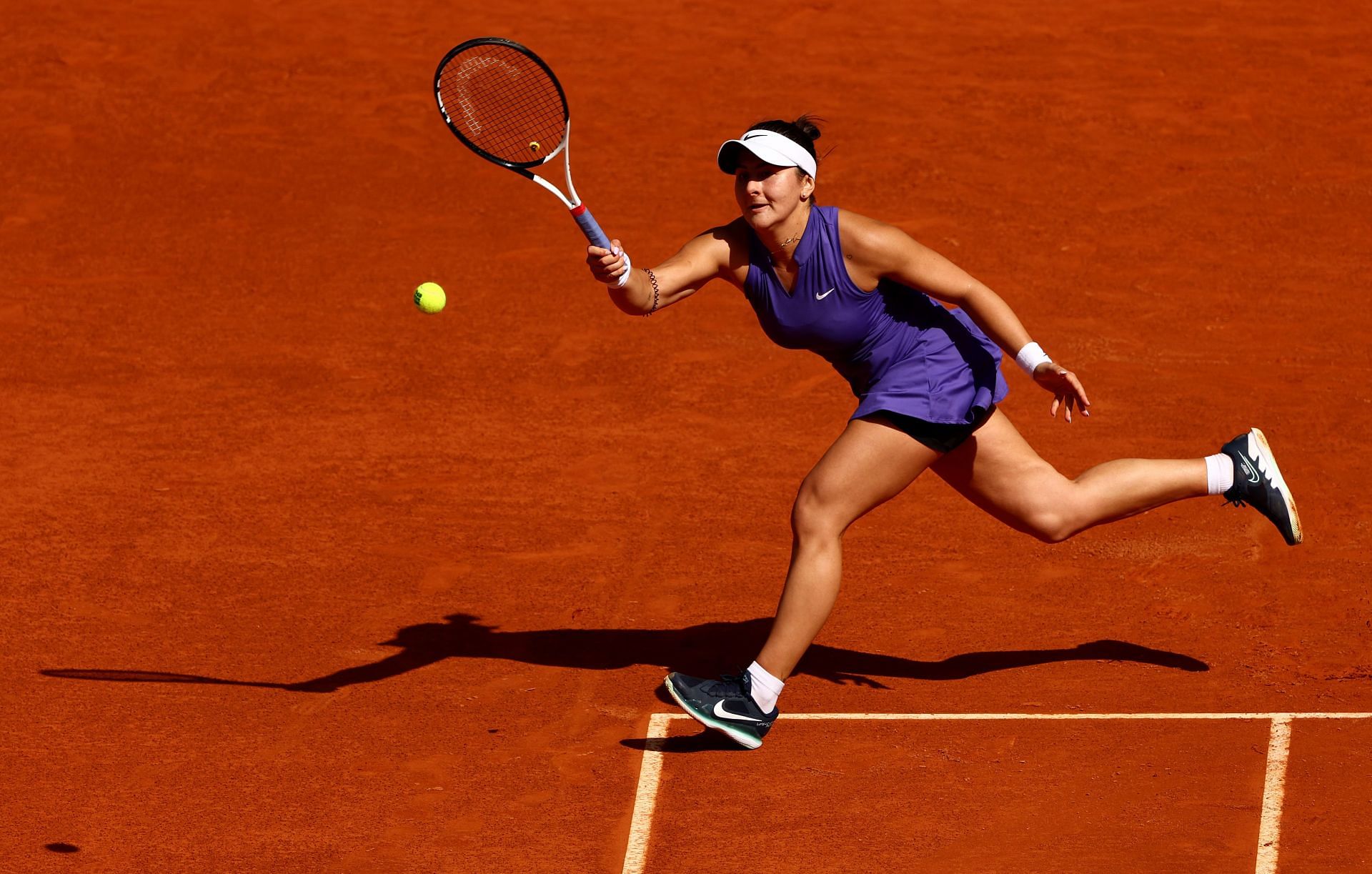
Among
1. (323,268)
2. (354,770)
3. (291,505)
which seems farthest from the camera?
(323,268)

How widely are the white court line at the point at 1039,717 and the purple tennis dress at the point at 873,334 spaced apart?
106cm

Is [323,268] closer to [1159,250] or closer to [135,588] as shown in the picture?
[135,588]

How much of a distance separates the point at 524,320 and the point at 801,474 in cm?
252

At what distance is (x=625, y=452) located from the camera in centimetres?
855

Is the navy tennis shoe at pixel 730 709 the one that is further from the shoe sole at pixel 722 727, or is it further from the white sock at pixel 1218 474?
the white sock at pixel 1218 474

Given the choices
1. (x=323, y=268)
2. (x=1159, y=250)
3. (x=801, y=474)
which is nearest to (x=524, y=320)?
(x=323, y=268)

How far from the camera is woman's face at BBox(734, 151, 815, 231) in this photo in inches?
219

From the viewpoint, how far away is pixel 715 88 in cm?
1323

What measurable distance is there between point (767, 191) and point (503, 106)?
1493 millimetres

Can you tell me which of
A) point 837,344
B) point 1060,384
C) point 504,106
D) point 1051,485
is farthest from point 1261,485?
point 504,106

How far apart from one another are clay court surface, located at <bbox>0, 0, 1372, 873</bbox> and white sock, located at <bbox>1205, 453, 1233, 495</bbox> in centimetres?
69

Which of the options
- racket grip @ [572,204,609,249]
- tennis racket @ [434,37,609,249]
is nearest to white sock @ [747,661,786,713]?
racket grip @ [572,204,609,249]

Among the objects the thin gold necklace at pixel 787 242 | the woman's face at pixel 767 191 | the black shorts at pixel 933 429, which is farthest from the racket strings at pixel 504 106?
the black shorts at pixel 933 429

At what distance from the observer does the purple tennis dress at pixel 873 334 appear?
5.64 m
